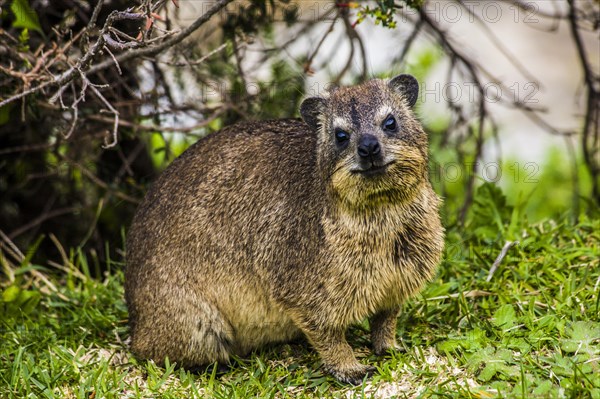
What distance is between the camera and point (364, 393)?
447 centimetres

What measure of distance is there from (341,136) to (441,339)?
4.61 ft

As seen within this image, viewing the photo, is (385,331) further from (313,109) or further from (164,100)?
(164,100)

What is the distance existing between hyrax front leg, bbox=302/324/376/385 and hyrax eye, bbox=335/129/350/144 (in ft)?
3.66

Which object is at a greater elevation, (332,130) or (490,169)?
(332,130)

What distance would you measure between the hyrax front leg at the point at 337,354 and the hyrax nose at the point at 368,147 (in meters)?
1.13

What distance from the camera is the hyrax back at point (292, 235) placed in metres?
4.52

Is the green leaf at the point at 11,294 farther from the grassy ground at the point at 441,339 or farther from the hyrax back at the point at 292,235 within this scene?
the hyrax back at the point at 292,235

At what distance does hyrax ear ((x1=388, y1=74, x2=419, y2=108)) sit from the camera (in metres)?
4.77

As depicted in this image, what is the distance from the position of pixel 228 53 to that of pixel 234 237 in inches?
78.1

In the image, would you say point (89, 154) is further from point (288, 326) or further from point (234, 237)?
point (288, 326)

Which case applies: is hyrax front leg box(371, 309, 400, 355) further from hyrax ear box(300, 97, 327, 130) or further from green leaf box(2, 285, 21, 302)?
green leaf box(2, 285, 21, 302)

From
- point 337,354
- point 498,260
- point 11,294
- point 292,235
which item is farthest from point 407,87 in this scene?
point 11,294

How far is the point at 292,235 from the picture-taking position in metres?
4.89

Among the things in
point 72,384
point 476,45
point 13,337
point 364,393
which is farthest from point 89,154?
point 476,45
